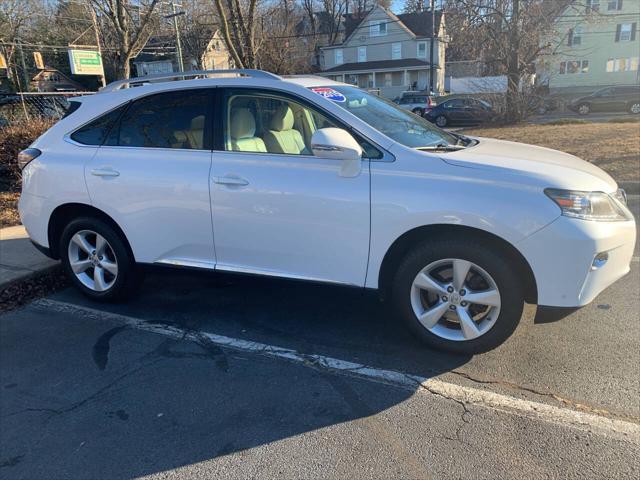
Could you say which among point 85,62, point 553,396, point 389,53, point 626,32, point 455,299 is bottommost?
point 553,396

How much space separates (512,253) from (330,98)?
169cm

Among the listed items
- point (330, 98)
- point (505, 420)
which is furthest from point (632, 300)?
point (330, 98)

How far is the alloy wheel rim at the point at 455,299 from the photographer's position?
317cm

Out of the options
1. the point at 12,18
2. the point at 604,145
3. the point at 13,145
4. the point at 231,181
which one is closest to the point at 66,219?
the point at 231,181

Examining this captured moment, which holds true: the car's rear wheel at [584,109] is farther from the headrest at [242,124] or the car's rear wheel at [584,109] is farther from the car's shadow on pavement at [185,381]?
the headrest at [242,124]

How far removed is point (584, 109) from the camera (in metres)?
28.5

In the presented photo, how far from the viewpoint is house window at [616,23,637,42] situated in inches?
1781

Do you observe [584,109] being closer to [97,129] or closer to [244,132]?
[244,132]

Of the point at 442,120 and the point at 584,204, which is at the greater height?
the point at 584,204

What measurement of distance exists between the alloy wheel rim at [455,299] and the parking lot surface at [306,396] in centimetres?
23

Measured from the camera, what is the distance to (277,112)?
12.6 feet

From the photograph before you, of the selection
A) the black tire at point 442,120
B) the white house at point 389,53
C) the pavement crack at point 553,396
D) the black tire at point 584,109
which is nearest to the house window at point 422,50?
the white house at point 389,53

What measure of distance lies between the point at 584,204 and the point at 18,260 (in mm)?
5360

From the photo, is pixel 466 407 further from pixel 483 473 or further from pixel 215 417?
pixel 215 417
